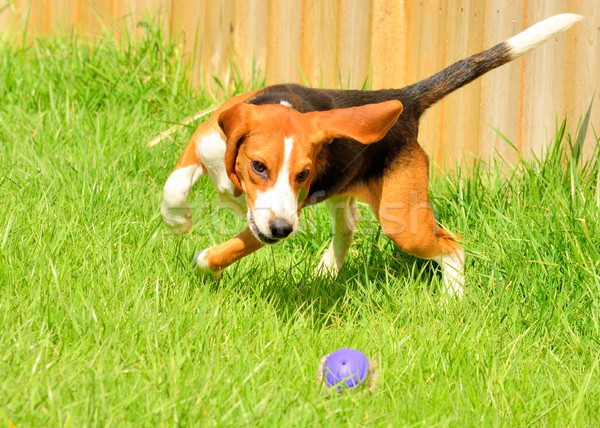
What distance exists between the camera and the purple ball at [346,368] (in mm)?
3059

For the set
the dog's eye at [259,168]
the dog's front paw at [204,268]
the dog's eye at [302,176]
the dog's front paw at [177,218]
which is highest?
the dog's eye at [259,168]

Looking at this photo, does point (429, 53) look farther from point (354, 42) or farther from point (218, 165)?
point (218, 165)

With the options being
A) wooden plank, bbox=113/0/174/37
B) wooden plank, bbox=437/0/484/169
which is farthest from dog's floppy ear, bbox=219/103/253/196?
wooden plank, bbox=113/0/174/37

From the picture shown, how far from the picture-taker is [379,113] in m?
3.71

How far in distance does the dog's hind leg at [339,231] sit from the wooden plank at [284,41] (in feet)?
4.56

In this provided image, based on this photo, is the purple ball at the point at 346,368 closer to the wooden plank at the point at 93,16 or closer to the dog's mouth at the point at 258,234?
the dog's mouth at the point at 258,234

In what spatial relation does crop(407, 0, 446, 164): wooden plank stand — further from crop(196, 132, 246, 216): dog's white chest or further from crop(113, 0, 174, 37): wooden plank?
crop(113, 0, 174, 37): wooden plank

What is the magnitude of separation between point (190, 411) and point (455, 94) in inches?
122

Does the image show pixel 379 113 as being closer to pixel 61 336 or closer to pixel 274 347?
pixel 274 347

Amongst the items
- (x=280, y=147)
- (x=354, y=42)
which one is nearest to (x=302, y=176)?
(x=280, y=147)

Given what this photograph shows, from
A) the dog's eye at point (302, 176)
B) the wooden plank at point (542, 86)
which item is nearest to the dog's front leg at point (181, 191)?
the dog's eye at point (302, 176)

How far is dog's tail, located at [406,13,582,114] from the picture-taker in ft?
14.3

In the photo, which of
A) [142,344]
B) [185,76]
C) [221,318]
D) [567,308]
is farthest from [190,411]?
[185,76]

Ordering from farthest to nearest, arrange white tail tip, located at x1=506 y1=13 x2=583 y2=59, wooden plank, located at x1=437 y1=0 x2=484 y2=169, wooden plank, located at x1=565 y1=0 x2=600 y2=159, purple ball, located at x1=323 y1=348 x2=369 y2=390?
1. wooden plank, located at x1=437 y1=0 x2=484 y2=169
2. wooden plank, located at x1=565 y1=0 x2=600 y2=159
3. white tail tip, located at x1=506 y1=13 x2=583 y2=59
4. purple ball, located at x1=323 y1=348 x2=369 y2=390
